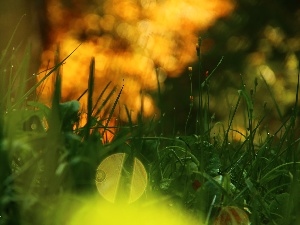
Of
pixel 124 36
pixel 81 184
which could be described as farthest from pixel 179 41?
pixel 81 184

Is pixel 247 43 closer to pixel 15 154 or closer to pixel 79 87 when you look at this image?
pixel 79 87

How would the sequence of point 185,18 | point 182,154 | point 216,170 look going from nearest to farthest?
1. point 216,170
2. point 182,154
3. point 185,18

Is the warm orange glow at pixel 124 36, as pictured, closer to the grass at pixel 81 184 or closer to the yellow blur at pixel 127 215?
the grass at pixel 81 184

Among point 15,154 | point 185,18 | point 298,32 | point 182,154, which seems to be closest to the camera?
point 15,154

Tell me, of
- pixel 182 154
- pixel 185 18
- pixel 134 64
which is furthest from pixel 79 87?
pixel 182 154

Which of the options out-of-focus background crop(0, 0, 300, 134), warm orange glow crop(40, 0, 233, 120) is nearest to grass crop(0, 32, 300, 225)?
out-of-focus background crop(0, 0, 300, 134)

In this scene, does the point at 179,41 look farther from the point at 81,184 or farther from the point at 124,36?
the point at 81,184

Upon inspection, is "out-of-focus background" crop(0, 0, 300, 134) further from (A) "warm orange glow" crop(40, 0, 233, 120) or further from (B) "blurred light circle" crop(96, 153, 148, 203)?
(B) "blurred light circle" crop(96, 153, 148, 203)

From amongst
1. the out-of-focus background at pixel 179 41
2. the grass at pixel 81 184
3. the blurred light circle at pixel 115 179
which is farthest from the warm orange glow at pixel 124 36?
the blurred light circle at pixel 115 179
